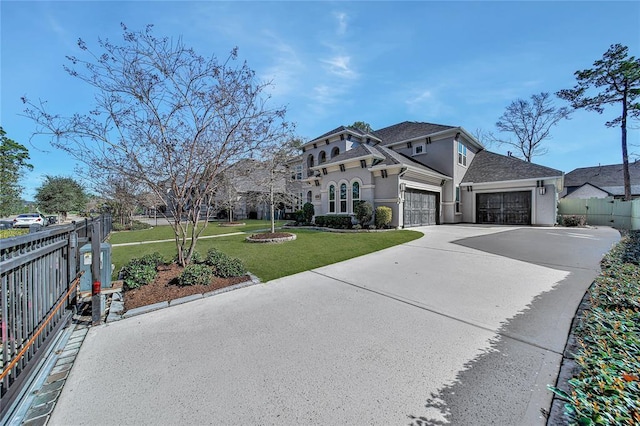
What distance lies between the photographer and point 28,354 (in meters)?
2.54

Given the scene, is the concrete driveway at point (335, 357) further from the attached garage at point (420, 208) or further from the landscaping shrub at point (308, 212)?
the landscaping shrub at point (308, 212)

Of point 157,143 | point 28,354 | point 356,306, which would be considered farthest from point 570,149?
point 28,354

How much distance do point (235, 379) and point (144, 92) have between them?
5.58 meters

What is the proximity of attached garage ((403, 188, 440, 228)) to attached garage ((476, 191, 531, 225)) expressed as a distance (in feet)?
11.9

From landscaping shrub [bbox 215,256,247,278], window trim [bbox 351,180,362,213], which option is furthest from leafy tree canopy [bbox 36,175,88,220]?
landscaping shrub [bbox 215,256,247,278]

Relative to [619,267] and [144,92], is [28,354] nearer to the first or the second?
[144,92]

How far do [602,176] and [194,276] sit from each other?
164 feet

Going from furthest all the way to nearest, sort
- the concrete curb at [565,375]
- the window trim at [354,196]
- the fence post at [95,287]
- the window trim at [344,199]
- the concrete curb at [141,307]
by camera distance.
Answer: the window trim at [344,199] < the window trim at [354,196] < the concrete curb at [141,307] < the fence post at [95,287] < the concrete curb at [565,375]

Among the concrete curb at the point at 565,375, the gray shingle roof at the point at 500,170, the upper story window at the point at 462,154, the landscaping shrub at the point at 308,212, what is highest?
the upper story window at the point at 462,154

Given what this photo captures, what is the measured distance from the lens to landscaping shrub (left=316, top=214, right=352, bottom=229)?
1616 cm

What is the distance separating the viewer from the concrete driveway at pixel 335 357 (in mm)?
2131

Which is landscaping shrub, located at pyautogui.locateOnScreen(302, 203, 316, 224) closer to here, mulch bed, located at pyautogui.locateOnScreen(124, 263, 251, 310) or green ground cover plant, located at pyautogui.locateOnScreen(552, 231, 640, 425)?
mulch bed, located at pyautogui.locateOnScreen(124, 263, 251, 310)

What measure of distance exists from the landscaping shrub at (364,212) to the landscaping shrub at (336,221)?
75cm

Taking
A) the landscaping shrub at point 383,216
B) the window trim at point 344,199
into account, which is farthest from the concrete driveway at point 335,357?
the window trim at point 344,199
